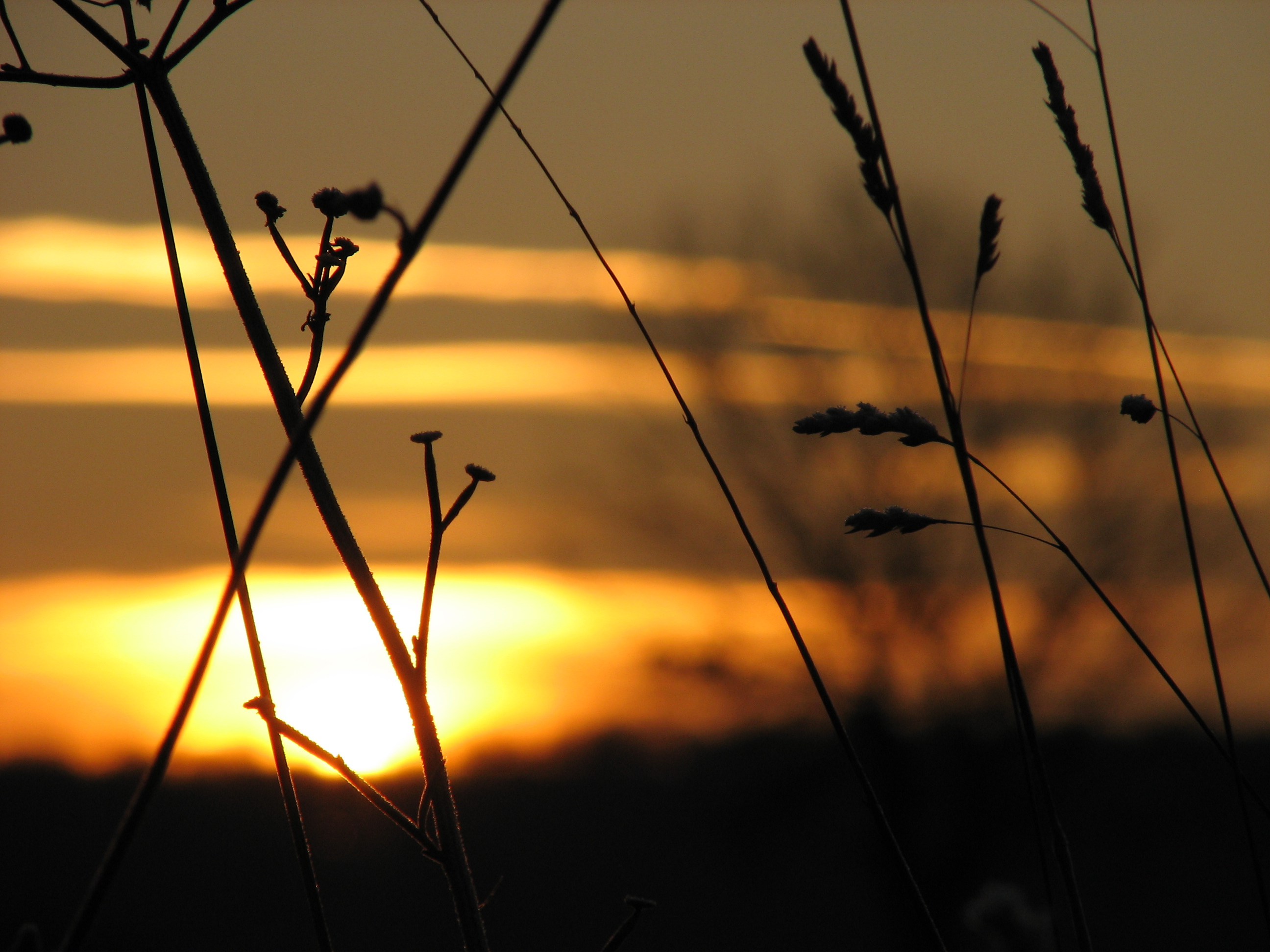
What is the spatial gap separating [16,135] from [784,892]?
14.9 metres

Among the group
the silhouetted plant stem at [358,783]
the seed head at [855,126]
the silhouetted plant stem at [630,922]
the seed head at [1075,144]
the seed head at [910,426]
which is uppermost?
the seed head at [1075,144]

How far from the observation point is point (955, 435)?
2.18 feet

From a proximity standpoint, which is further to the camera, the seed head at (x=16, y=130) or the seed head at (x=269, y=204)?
the seed head at (x=269, y=204)

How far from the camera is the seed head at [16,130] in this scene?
71 centimetres

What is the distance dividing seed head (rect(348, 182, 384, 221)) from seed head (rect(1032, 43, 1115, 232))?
691mm

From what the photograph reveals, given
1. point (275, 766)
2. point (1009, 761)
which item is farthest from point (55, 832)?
point (275, 766)

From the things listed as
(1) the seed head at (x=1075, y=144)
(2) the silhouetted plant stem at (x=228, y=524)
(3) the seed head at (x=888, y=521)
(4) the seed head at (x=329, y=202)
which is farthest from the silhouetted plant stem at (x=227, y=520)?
(1) the seed head at (x=1075, y=144)

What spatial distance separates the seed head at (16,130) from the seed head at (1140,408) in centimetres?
92

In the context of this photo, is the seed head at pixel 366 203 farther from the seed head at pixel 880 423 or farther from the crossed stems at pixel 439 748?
the seed head at pixel 880 423

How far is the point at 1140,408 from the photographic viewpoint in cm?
98

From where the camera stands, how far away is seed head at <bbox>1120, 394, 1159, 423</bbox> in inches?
38.1

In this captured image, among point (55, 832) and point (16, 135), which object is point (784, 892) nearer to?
point (55, 832)

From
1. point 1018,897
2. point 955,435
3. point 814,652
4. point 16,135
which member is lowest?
point 1018,897

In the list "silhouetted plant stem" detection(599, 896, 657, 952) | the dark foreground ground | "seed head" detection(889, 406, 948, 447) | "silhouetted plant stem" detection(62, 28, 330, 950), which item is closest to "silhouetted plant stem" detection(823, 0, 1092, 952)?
"seed head" detection(889, 406, 948, 447)
